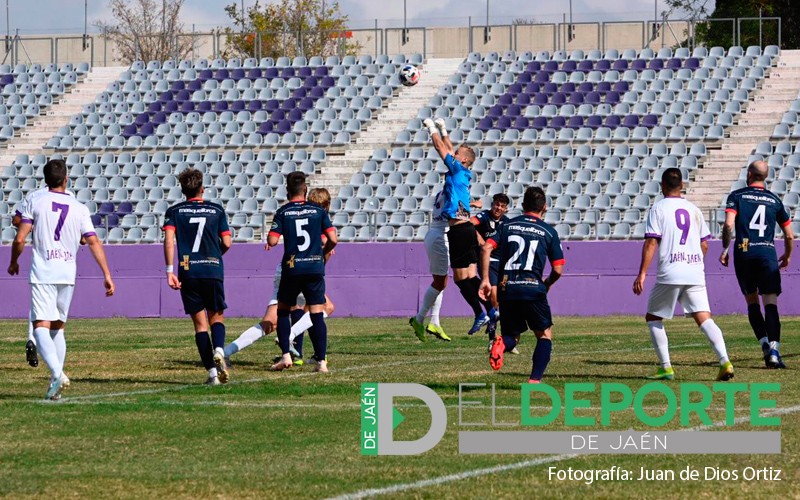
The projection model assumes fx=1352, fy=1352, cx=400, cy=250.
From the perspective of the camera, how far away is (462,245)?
16.0 meters

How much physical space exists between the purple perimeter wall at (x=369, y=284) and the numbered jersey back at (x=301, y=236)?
14.9 meters

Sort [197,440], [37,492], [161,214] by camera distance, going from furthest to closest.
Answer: [161,214] → [197,440] → [37,492]

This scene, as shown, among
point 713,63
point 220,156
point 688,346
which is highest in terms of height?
point 713,63

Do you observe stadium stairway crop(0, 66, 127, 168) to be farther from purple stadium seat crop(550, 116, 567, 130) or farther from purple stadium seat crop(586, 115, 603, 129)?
purple stadium seat crop(586, 115, 603, 129)

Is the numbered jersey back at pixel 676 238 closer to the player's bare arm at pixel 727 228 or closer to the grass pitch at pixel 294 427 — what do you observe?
the grass pitch at pixel 294 427

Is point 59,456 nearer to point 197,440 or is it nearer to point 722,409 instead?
point 197,440

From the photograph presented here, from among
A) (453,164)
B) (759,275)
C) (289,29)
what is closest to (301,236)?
(453,164)

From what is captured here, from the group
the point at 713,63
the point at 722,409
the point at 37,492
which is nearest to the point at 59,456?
the point at 37,492

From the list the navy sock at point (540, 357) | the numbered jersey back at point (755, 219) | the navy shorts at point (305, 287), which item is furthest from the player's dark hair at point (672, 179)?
the navy shorts at point (305, 287)

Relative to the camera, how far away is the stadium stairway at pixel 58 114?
3825 centimetres

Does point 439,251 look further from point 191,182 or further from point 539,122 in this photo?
point 539,122

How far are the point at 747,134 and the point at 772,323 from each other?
2173 centimetres

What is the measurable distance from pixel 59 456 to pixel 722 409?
4.57m

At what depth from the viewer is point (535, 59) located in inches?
1511
